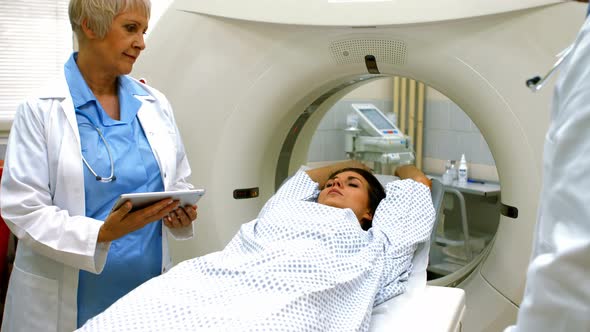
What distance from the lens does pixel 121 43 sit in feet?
5.08

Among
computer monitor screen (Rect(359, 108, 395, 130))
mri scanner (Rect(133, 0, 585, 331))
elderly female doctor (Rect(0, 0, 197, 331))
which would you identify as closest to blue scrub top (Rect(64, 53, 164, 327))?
elderly female doctor (Rect(0, 0, 197, 331))

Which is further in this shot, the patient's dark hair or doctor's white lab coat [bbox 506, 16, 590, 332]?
the patient's dark hair

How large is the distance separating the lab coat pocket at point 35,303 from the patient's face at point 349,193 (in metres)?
0.80

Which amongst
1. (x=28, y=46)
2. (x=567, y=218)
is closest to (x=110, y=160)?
(x=567, y=218)

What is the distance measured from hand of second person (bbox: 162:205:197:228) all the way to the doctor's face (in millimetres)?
386

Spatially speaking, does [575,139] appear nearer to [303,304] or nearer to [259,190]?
[303,304]

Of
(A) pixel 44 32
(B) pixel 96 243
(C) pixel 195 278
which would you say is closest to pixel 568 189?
(C) pixel 195 278

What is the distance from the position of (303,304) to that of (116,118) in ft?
2.38

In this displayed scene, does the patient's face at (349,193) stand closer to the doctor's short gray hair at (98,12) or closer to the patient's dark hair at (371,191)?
the patient's dark hair at (371,191)

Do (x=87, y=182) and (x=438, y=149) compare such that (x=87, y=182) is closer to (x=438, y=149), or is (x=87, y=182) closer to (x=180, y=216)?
(x=180, y=216)

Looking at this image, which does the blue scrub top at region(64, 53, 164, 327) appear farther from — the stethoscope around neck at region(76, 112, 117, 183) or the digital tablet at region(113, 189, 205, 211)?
the digital tablet at region(113, 189, 205, 211)

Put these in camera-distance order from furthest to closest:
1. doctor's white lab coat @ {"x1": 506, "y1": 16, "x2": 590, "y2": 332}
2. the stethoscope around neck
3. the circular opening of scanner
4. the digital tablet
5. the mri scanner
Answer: the circular opening of scanner → the mri scanner → the stethoscope around neck → the digital tablet → doctor's white lab coat @ {"x1": 506, "y1": 16, "x2": 590, "y2": 332}

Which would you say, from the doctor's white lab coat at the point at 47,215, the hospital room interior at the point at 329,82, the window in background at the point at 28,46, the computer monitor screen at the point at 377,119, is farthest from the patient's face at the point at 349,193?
the computer monitor screen at the point at 377,119

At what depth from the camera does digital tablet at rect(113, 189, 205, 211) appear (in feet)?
4.47
